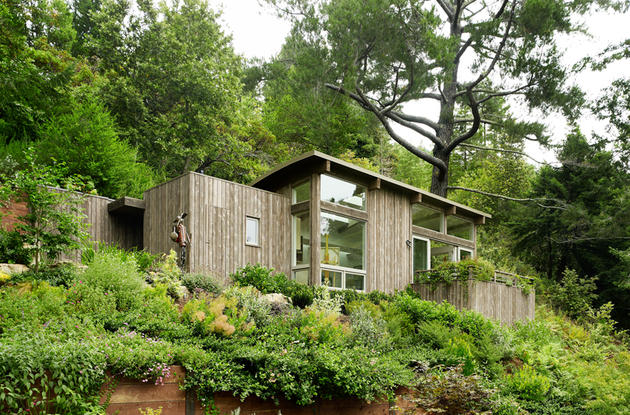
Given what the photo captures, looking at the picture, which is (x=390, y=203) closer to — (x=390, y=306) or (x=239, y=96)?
(x=390, y=306)

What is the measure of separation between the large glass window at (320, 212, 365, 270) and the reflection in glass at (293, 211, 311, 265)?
355 millimetres

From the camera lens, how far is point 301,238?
494 inches

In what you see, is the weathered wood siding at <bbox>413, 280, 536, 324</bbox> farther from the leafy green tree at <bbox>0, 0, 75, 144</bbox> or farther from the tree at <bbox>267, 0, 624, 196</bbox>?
the leafy green tree at <bbox>0, 0, 75, 144</bbox>

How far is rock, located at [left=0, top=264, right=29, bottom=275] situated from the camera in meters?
8.16

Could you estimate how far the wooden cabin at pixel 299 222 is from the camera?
11.4 metres

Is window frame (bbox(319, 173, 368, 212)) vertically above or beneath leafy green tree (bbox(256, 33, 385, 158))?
beneath

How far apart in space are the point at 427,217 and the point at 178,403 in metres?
11.1

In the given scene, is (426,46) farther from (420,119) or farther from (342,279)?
(342,279)

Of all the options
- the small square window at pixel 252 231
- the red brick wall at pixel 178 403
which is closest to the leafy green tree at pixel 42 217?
the red brick wall at pixel 178 403

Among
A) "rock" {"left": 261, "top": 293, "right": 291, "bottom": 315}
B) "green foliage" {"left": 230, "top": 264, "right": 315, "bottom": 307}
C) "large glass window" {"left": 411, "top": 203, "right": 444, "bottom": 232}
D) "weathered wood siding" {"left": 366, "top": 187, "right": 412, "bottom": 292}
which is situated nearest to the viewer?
"rock" {"left": 261, "top": 293, "right": 291, "bottom": 315}

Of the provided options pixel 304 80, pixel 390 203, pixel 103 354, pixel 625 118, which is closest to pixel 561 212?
pixel 625 118

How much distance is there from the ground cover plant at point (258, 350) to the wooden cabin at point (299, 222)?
1182 mm

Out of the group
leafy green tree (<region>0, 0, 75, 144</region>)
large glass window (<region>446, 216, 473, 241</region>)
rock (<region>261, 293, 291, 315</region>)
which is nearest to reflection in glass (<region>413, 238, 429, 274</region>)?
large glass window (<region>446, 216, 473, 241</region>)

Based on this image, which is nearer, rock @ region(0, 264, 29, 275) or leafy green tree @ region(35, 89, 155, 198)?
rock @ region(0, 264, 29, 275)
